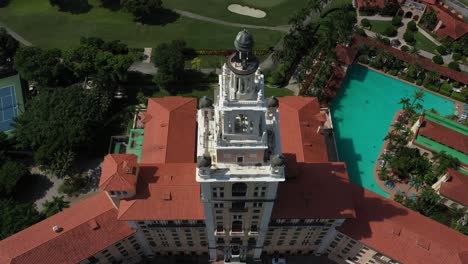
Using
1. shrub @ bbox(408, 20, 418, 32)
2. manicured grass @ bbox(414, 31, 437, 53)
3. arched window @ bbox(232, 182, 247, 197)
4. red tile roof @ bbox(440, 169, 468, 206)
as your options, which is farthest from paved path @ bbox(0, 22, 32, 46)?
manicured grass @ bbox(414, 31, 437, 53)

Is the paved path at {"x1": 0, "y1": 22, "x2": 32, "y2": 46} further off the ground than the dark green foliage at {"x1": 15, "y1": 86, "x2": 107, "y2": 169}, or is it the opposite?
the paved path at {"x1": 0, "y1": 22, "x2": 32, "y2": 46}

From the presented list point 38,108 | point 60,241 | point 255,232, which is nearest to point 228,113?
point 255,232

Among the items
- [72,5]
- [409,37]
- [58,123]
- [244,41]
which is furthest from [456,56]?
[72,5]

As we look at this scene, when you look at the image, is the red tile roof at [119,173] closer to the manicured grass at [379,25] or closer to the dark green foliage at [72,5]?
the dark green foliage at [72,5]

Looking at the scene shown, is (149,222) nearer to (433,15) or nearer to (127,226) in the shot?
(127,226)

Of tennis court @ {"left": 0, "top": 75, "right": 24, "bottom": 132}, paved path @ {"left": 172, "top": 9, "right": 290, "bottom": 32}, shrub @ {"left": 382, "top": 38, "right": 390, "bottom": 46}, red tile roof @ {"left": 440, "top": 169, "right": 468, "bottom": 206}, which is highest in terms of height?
shrub @ {"left": 382, "top": 38, "right": 390, "bottom": 46}

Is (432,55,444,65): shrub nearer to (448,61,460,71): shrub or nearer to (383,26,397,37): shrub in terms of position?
(448,61,460,71): shrub

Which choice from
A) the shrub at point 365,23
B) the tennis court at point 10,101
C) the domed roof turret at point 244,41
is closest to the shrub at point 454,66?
the shrub at point 365,23
